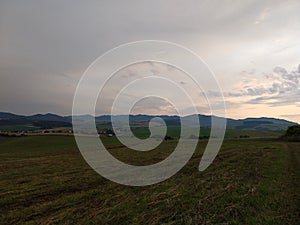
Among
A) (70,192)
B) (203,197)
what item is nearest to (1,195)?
(70,192)

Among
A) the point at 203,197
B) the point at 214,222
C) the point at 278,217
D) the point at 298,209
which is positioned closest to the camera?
the point at 214,222

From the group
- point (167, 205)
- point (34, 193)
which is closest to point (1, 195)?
point (34, 193)

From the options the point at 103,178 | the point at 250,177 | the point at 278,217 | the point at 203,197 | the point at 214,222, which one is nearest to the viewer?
the point at 214,222

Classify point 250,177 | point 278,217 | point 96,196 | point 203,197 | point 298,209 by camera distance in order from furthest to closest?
point 250,177 < point 96,196 < point 203,197 < point 298,209 < point 278,217

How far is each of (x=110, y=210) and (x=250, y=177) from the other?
35.4 ft

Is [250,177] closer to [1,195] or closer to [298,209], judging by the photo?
[298,209]

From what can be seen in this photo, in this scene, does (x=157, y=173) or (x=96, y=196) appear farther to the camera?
(x=157, y=173)

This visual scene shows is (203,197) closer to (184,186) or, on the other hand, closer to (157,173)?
(184,186)

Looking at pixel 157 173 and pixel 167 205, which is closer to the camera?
pixel 167 205

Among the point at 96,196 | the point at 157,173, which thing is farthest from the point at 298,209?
the point at 157,173

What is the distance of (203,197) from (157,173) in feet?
27.1

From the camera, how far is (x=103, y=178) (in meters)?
19.6

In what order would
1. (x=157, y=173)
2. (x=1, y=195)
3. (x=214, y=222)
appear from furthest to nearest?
(x=157, y=173)
(x=1, y=195)
(x=214, y=222)

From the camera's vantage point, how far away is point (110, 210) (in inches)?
443
